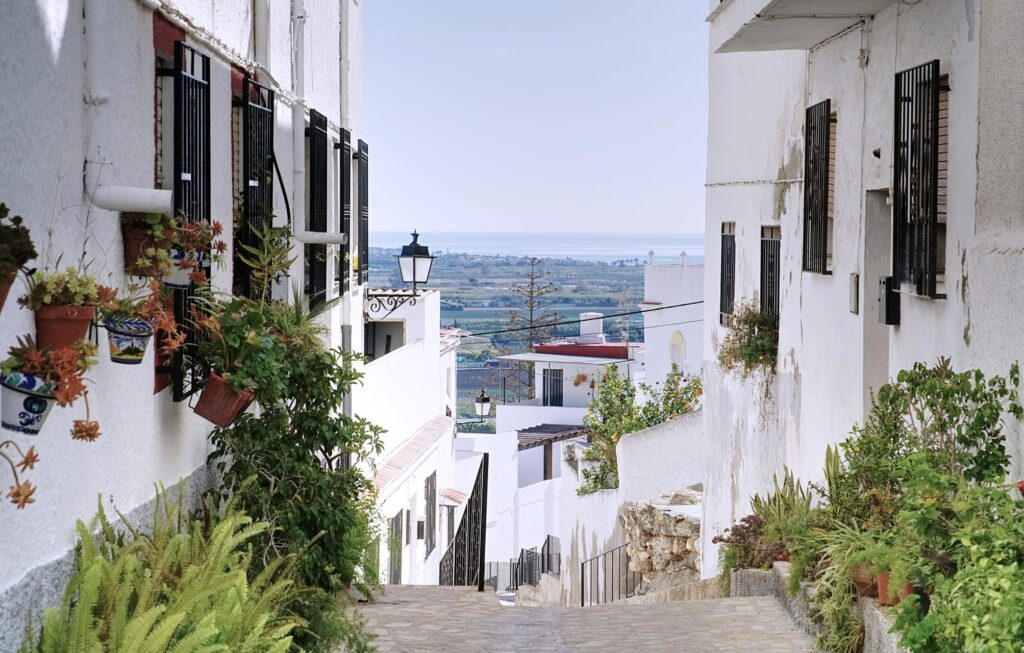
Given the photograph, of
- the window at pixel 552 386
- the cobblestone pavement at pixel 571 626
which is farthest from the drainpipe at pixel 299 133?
the window at pixel 552 386

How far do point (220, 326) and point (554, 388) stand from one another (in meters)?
47.6

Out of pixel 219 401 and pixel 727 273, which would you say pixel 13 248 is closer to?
pixel 219 401

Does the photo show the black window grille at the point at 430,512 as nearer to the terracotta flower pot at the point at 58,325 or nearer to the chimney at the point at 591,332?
the terracotta flower pot at the point at 58,325

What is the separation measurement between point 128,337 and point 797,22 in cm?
620

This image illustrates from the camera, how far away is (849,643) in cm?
752

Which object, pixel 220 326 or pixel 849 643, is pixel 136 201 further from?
pixel 849 643

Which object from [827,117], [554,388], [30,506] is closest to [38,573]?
[30,506]

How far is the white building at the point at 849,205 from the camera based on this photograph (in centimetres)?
695

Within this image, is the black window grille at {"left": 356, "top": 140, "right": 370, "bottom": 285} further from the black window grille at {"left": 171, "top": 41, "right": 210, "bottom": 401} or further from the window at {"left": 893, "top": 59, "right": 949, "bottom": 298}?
the window at {"left": 893, "top": 59, "right": 949, "bottom": 298}

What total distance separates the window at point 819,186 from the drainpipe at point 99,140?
6.58 meters

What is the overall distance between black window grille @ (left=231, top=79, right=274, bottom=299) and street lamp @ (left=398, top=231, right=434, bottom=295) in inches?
308

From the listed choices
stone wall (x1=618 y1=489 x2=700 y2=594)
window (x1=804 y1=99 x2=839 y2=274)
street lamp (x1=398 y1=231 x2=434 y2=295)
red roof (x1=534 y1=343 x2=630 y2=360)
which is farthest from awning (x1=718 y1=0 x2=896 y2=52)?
red roof (x1=534 y1=343 x2=630 y2=360)

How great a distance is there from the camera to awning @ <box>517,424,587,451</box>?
145ft

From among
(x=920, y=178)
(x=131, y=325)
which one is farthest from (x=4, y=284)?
(x=920, y=178)
